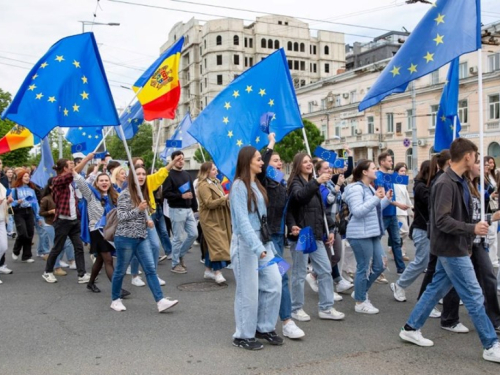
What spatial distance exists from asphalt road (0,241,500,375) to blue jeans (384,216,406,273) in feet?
3.23

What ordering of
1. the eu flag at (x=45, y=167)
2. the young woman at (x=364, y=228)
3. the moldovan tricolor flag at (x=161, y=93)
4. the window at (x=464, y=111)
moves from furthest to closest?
the window at (x=464, y=111) → the eu flag at (x=45, y=167) → the moldovan tricolor flag at (x=161, y=93) → the young woman at (x=364, y=228)

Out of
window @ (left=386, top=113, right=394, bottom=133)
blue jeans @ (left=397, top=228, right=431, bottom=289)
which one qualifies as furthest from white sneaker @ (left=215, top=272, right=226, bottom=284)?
window @ (left=386, top=113, right=394, bottom=133)

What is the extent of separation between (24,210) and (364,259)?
22.5 feet

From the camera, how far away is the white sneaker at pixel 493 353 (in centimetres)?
455

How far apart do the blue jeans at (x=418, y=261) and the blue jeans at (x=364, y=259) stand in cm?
46

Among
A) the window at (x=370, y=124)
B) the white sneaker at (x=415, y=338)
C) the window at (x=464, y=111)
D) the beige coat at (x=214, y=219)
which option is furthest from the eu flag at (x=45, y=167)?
the window at (x=370, y=124)

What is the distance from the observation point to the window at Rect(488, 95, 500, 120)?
4100 cm

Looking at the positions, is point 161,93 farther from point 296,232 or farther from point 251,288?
point 251,288

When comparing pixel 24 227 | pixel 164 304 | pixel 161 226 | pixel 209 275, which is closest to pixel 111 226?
pixel 164 304

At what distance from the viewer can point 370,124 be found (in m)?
53.9

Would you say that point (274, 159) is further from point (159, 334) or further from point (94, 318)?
point (94, 318)

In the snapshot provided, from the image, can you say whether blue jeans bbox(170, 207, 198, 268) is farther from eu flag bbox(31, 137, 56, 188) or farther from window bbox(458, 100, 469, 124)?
window bbox(458, 100, 469, 124)

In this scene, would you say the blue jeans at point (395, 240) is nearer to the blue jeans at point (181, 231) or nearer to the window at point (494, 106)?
the blue jeans at point (181, 231)

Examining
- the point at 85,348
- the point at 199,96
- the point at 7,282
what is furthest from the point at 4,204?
the point at 199,96
